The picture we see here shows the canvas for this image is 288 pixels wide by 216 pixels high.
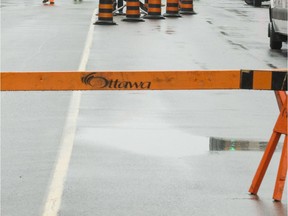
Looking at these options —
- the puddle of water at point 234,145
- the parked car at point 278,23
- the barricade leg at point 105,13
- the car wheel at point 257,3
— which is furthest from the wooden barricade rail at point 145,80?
the car wheel at point 257,3

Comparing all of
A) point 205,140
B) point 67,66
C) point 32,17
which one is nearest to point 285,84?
point 205,140

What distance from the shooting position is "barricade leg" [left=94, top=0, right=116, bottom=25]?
3259 centimetres

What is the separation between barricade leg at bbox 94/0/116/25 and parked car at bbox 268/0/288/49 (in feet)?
30.1

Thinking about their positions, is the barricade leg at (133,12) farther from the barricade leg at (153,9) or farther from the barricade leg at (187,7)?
the barricade leg at (187,7)

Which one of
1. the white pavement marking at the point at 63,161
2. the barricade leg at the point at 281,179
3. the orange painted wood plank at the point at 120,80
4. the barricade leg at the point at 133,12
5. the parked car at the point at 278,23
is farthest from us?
the barricade leg at the point at 133,12

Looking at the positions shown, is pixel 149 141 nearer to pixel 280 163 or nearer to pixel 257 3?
pixel 280 163

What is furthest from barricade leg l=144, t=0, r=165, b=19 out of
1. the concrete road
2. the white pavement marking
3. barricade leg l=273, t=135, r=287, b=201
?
barricade leg l=273, t=135, r=287, b=201

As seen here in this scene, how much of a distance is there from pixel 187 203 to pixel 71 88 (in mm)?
1407

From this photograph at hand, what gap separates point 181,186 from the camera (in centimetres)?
905

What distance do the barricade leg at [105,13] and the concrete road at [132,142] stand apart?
352 inches

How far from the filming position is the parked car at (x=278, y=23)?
21.7 meters

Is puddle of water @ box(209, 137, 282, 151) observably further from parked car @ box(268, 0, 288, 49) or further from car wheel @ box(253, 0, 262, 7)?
car wheel @ box(253, 0, 262, 7)

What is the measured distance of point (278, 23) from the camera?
22.5 meters

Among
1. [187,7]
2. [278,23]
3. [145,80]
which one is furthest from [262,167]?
[187,7]
